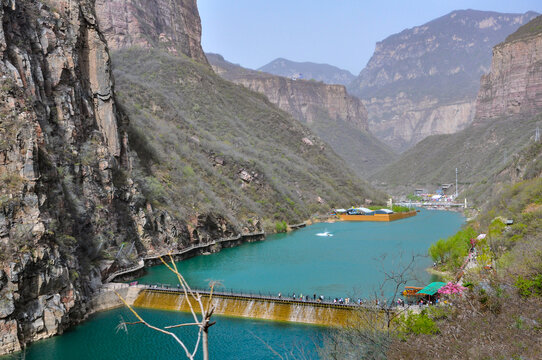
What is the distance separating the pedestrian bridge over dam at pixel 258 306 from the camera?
1419 inches

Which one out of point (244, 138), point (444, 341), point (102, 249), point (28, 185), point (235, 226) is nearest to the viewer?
point (444, 341)

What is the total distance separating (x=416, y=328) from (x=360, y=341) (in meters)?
3.28

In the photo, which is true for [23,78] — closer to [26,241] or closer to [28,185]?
[28,185]

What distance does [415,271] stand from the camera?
51.8m

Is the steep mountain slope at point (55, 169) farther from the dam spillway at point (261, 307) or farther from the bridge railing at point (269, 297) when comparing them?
the bridge railing at point (269, 297)

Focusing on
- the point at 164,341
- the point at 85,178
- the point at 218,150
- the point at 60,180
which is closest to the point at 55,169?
the point at 60,180

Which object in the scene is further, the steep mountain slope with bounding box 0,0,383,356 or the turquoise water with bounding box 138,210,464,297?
the turquoise water with bounding box 138,210,464,297

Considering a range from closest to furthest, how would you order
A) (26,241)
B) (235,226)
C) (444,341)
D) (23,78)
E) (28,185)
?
(444,341) < (26,241) < (28,185) < (23,78) < (235,226)

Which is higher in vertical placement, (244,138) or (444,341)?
(244,138)

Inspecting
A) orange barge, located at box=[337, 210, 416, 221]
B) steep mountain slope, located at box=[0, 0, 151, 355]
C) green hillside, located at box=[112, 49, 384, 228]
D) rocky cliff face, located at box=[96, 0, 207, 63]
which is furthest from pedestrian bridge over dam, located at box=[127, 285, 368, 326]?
rocky cliff face, located at box=[96, 0, 207, 63]

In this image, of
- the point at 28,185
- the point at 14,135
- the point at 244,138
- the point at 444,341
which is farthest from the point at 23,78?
the point at 244,138

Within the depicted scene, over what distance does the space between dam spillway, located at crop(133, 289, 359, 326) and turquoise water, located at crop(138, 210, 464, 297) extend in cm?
513

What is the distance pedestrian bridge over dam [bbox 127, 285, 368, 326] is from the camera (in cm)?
3603

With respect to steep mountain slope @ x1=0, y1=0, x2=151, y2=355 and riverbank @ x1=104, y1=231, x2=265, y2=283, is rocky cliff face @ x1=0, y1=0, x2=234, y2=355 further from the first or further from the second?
riverbank @ x1=104, y1=231, x2=265, y2=283
